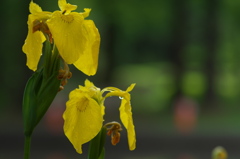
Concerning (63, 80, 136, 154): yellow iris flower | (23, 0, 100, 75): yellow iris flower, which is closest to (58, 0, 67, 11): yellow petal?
(23, 0, 100, 75): yellow iris flower

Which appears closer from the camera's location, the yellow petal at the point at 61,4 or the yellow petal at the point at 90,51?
the yellow petal at the point at 90,51

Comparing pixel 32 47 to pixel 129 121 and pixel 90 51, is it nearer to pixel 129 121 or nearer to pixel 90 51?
pixel 90 51

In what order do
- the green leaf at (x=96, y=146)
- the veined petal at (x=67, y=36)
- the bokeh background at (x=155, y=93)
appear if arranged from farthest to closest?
the bokeh background at (x=155, y=93), the green leaf at (x=96, y=146), the veined petal at (x=67, y=36)

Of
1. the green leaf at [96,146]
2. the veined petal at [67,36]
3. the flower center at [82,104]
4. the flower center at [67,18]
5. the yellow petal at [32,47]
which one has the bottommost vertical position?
the green leaf at [96,146]

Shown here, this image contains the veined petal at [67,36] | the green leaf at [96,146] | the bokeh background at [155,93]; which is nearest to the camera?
the veined petal at [67,36]

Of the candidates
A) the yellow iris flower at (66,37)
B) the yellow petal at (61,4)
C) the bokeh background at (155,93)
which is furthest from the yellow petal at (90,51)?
the bokeh background at (155,93)

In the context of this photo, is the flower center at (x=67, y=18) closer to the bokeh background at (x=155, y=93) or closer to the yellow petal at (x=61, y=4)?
the yellow petal at (x=61, y=4)

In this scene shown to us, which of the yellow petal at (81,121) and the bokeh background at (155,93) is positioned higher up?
the yellow petal at (81,121)
